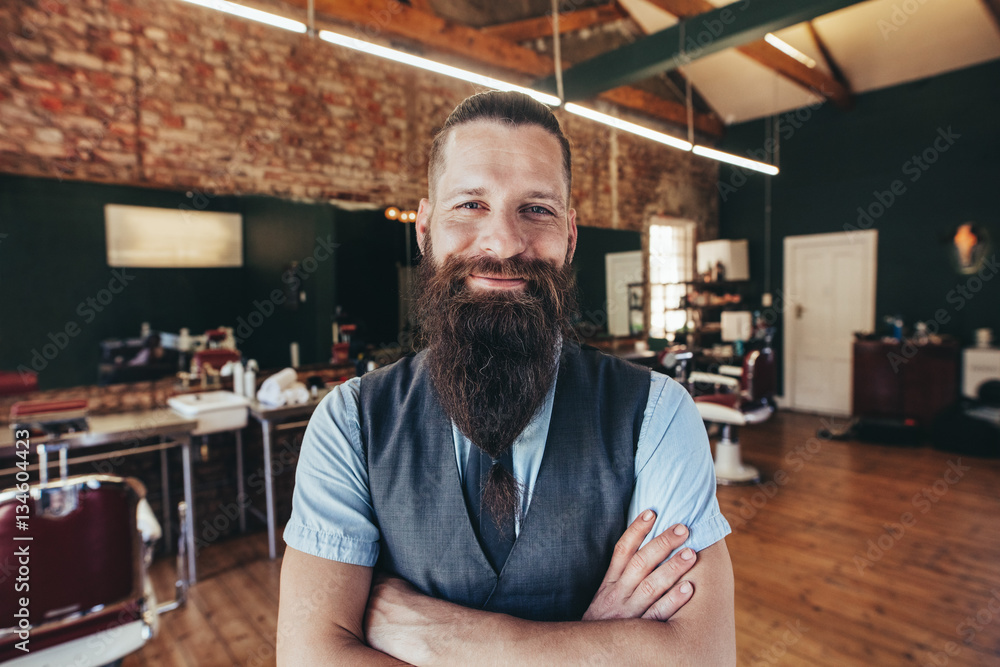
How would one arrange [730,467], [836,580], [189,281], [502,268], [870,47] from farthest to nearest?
[870,47] → [730,467] → [189,281] → [836,580] → [502,268]

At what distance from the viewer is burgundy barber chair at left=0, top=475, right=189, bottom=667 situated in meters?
1.67

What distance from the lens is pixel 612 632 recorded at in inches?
39.1

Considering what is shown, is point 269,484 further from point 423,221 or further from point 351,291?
point 423,221

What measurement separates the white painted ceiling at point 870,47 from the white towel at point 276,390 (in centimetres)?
522

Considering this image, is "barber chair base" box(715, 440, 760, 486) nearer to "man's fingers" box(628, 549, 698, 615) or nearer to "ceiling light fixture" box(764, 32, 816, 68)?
"man's fingers" box(628, 549, 698, 615)

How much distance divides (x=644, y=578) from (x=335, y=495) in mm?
632

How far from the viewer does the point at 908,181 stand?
7129 mm

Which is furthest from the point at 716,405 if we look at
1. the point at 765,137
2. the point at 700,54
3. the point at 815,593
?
the point at 765,137

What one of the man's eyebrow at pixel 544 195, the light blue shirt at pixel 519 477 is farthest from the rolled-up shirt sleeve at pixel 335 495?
the man's eyebrow at pixel 544 195

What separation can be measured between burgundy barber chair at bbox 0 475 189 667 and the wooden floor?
931mm

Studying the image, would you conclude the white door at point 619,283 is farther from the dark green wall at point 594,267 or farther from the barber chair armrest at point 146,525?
the barber chair armrest at point 146,525

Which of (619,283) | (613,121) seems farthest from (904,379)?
(613,121)

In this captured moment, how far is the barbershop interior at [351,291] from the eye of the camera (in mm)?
2758

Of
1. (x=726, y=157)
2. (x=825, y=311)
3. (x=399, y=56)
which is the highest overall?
(x=726, y=157)
